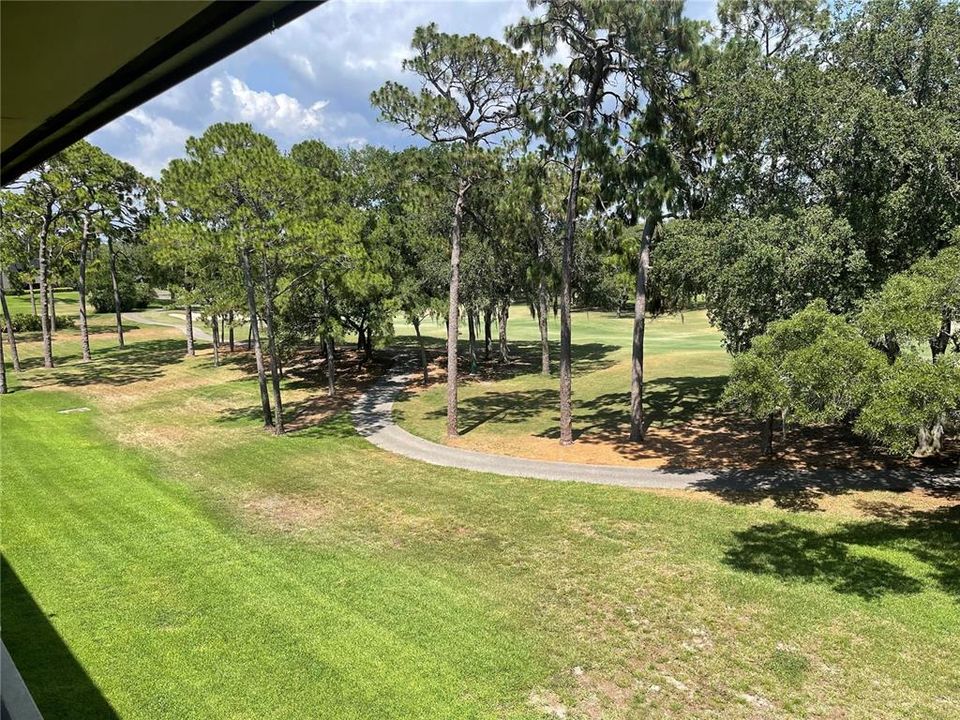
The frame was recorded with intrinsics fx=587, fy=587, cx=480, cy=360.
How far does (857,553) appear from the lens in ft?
39.7

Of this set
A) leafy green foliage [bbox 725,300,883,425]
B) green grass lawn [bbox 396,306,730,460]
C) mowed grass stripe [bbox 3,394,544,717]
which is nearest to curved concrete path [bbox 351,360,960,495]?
green grass lawn [bbox 396,306,730,460]

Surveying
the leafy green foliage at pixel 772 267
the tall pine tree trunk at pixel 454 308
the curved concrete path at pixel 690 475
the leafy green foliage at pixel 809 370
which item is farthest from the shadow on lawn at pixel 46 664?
the leafy green foliage at pixel 772 267

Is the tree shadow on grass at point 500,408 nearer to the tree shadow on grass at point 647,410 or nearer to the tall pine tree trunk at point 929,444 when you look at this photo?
the tree shadow on grass at point 647,410

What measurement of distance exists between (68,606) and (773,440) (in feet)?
68.2

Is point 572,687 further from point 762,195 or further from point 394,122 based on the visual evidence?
point 394,122

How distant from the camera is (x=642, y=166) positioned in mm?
18828

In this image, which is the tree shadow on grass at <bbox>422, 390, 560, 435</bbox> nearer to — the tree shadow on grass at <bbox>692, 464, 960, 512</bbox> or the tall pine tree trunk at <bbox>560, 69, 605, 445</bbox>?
the tall pine tree trunk at <bbox>560, 69, 605, 445</bbox>

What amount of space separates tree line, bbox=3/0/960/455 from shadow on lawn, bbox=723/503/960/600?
2339 mm

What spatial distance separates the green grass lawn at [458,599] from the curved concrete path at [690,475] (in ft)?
3.49

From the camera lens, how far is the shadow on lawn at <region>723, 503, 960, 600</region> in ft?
35.7

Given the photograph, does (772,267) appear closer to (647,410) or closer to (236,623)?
(647,410)

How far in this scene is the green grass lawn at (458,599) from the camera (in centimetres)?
804

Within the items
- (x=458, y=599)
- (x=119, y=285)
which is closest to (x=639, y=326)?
(x=458, y=599)

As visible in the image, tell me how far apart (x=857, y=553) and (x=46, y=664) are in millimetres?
14528
